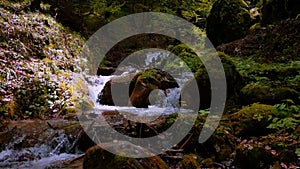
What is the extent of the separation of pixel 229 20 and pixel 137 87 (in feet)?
21.7

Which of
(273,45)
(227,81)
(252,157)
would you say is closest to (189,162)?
(252,157)

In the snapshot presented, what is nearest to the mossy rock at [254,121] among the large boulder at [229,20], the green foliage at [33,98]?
the green foliage at [33,98]

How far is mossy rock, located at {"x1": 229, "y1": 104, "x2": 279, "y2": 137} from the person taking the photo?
4422 mm

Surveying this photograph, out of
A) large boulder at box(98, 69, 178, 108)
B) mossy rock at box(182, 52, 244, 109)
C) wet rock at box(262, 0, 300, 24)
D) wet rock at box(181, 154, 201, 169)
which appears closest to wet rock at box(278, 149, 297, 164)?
wet rock at box(181, 154, 201, 169)

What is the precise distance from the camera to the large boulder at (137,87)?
804 centimetres

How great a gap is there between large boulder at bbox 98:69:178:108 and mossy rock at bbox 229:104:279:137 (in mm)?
3594

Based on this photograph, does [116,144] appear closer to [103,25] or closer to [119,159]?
[119,159]

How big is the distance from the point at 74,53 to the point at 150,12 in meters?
5.54

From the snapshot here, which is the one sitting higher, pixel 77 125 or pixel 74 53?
pixel 74 53

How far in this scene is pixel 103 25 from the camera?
16781 millimetres

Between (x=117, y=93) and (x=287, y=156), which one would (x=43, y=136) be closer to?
(x=117, y=93)

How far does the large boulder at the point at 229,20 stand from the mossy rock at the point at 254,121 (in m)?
8.46

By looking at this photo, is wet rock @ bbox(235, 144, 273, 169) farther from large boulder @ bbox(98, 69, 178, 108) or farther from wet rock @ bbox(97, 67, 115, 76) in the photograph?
wet rock @ bbox(97, 67, 115, 76)

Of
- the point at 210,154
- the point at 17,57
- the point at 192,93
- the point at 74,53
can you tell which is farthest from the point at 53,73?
the point at 210,154
